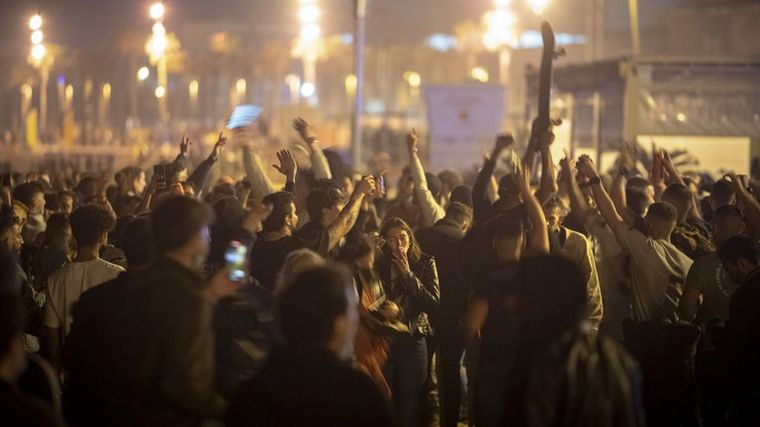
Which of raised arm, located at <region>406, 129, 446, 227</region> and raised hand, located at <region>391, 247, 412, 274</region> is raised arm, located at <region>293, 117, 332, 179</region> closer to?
raised arm, located at <region>406, 129, 446, 227</region>

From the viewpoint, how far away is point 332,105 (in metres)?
114

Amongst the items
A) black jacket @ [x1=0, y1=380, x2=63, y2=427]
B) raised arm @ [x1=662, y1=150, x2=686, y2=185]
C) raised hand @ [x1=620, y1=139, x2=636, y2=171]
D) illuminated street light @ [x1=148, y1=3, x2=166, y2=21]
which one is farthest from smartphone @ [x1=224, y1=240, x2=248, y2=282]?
illuminated street light @ [x1=148, y1=3, x2=166, y2=21]

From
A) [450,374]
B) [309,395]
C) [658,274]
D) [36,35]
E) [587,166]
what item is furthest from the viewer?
[36,35]

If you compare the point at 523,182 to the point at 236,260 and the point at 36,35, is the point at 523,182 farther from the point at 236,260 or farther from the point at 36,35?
the point at 36,35

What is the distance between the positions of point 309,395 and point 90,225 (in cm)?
308

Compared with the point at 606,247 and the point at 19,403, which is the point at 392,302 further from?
the point at 19,403

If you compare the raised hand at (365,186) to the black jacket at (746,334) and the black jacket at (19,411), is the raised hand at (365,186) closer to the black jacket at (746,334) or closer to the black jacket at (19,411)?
the black jacket at (746,334)

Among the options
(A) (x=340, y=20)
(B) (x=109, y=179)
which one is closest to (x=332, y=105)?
(A) (x=340, y=20)

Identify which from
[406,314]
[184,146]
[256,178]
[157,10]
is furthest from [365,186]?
[157,10]

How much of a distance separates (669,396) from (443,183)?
19.4ft

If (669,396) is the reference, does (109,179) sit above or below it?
above

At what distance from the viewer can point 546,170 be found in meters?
7.79

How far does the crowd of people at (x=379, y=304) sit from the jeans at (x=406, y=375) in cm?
1

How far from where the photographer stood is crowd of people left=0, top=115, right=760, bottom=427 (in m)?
4.16
